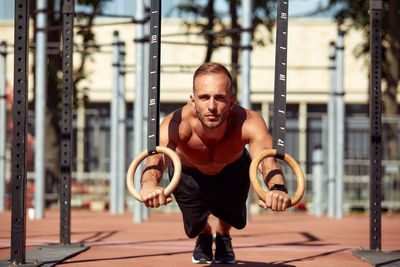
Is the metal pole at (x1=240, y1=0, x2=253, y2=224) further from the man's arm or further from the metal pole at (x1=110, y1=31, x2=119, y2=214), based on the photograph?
the man's arm

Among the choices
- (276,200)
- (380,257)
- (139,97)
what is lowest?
(380,257)

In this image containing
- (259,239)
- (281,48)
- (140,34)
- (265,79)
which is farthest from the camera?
(265,79)

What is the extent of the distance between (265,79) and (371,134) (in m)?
13.8

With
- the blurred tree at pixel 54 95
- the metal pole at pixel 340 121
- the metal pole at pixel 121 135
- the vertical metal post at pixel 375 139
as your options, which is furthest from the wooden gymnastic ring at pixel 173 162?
the blurred tree at pixel 54 95

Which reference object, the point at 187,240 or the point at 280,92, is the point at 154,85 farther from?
the point at 187,240

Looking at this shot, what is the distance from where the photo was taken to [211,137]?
4492 mm

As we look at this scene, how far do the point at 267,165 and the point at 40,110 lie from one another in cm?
692

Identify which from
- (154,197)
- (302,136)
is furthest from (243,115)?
(302,136)

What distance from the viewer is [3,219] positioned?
34.8 feet

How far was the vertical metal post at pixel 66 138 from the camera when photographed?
627 centimetres

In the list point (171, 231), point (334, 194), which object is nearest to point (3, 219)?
point (171, 231)

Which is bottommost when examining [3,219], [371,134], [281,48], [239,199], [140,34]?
[3,219]

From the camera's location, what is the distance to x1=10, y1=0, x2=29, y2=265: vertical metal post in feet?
15.6

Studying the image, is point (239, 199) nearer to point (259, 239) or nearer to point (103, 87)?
point (259, 239)
